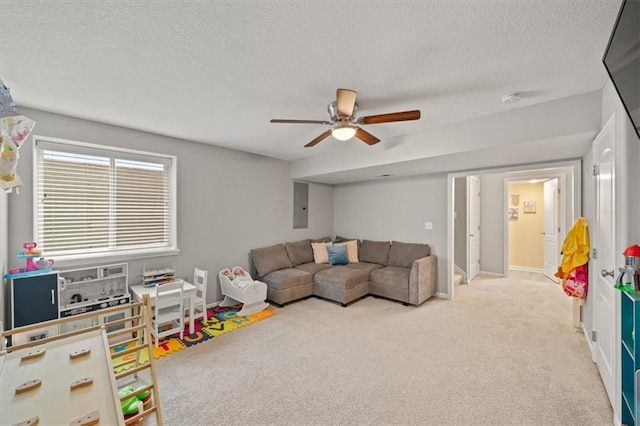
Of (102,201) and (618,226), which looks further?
(102,201)

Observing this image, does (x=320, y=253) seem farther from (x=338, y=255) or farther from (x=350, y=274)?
(x=350, y=274)

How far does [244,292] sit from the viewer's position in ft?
12.0

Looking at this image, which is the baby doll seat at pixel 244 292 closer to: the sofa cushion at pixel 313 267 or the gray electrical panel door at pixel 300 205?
the sofa cushion at pixel 313 267

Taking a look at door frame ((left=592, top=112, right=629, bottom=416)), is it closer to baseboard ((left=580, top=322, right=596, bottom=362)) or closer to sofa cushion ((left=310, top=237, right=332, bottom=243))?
baseboard ((left=580, top=322, right=596, bottom=362))

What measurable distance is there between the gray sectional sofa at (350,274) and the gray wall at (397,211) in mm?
211

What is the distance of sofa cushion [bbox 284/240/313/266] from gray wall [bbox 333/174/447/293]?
1.07 m

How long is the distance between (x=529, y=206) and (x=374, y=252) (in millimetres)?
4414

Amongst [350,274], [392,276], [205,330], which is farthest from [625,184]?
[205,330]

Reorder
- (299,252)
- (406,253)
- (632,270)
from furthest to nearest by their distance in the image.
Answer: (299,252) < (406,253) < (632,270)

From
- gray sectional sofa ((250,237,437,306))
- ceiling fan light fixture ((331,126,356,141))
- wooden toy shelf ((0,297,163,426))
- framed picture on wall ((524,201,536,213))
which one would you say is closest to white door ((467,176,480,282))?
framed picture on wall ((524,201,536,213))

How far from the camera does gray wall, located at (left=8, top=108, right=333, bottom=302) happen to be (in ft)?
8.85

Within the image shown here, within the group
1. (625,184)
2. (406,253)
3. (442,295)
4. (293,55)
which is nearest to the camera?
(625,184)

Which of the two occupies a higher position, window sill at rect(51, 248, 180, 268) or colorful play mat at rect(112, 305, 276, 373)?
window sill at rect(51, 248, 180, 268)

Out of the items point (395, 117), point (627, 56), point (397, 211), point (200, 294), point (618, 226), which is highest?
point (395, 117)
